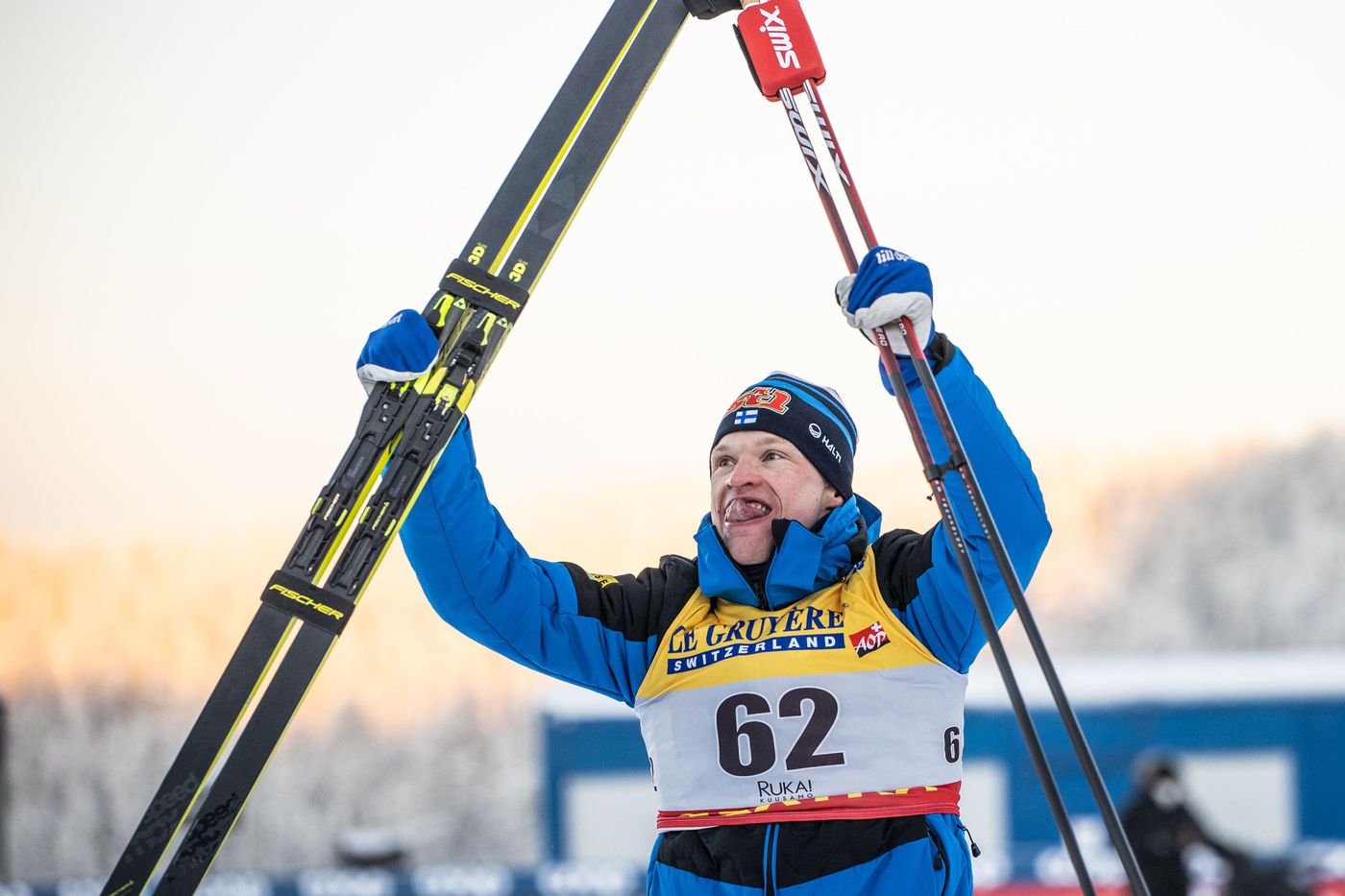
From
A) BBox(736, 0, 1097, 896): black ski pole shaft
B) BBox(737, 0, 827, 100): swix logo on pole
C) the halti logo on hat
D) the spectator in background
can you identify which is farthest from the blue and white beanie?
the spectator in background

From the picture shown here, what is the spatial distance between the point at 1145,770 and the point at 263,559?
894 centimetres

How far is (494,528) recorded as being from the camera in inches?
86.8

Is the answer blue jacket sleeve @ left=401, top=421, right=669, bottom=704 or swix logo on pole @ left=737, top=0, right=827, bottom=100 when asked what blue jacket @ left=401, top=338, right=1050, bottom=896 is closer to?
blue jacket sleeve @ left=401, top=421, right=669, bottom=704

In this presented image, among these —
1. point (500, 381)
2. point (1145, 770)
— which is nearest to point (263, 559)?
point (500, 381)

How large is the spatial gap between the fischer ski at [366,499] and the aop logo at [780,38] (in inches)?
11.0

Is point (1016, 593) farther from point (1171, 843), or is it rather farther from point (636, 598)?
point (1171, 843)

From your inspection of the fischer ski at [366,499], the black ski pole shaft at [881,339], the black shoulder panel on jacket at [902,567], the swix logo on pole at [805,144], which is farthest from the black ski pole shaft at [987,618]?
the fischer ski at [366,499]

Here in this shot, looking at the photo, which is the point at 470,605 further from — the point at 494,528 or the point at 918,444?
the point at 918,444

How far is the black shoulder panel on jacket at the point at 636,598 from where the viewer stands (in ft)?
7.51

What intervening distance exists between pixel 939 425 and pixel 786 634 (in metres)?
0.40

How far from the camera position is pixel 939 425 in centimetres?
202

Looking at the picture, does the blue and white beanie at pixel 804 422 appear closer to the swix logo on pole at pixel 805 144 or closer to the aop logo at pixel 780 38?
the swix logo on pole at pixel 805 144

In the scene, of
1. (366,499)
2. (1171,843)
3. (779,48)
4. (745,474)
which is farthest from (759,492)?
(1171,843)

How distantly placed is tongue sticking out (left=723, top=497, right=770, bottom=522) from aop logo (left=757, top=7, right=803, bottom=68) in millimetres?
727
